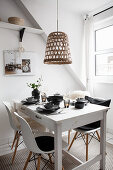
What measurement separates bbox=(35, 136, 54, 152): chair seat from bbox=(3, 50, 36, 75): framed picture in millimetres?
1294

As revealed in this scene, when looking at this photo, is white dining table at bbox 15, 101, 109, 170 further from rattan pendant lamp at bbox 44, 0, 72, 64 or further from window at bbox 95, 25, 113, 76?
window at bbox 95, 25, 113, 76

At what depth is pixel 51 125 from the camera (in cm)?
156

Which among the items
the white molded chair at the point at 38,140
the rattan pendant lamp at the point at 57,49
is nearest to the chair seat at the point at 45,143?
the white molded chair at the point at 38,140

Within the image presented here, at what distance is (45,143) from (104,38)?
2.48 m

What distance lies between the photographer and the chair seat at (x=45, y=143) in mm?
1624

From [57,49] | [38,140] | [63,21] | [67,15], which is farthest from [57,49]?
[67,15]

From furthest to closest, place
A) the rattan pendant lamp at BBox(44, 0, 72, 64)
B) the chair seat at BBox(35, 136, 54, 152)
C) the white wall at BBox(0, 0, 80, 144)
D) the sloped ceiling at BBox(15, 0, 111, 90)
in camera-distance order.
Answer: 1. the sloped ceiling at BBox(15, 0, 111, 90)
2. the white wall at BBox(0, 0, 80, 144)
3. the rattan pendant lamp at BBox(44, 0, 72, 64)
4. the chair seat at BBox(35, 136, 54, 152)

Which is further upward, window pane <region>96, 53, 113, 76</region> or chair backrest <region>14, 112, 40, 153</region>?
window pane <region>96, 53, 113, 76</region>

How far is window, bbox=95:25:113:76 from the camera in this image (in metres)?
3.02

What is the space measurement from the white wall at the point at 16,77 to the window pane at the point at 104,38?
3.29ft

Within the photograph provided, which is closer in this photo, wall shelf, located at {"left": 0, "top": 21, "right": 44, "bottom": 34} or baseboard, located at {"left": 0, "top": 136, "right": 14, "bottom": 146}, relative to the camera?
wall shelf, located at {"left": 0, "top": 21, "right": 44, "bottom": 34}

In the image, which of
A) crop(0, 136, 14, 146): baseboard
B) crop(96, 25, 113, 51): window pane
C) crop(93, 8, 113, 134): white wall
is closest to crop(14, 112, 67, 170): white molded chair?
crop(0, 136, 14, 146): baseboard

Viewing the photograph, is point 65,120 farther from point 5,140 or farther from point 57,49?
point 5,140

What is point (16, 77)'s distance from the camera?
266cm
